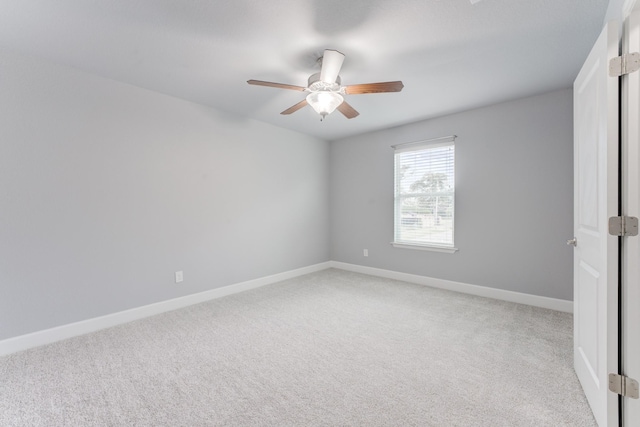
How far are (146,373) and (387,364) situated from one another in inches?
68.0

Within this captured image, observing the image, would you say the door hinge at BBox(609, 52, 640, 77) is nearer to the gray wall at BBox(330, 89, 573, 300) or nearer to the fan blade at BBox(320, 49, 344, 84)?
the fan blade at BBox(320, 49, 344, 84)

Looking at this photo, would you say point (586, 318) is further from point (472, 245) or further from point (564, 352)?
point (472, 245)

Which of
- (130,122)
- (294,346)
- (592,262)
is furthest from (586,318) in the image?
(130,122)

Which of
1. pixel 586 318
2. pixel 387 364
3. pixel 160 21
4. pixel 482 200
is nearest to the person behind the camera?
pixel 586 318

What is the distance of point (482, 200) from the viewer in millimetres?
3662

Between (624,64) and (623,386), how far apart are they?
59.8 inches

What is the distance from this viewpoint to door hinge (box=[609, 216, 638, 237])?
4.23 feet

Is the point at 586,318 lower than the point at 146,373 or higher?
higher

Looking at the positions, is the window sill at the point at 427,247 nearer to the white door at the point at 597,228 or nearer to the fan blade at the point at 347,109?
the white door at the point at 597,228

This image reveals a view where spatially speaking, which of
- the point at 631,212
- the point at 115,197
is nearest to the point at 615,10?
the point at 631,212

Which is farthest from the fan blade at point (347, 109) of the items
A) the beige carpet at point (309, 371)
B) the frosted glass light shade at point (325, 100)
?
the beige carpet at point (309, 371)

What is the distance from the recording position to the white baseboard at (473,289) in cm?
314

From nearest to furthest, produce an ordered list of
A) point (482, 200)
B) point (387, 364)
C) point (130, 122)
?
1. point (387, 364)
2. point (130, 122)
3. point (482, 200)

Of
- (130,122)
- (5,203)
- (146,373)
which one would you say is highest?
(130,122)
